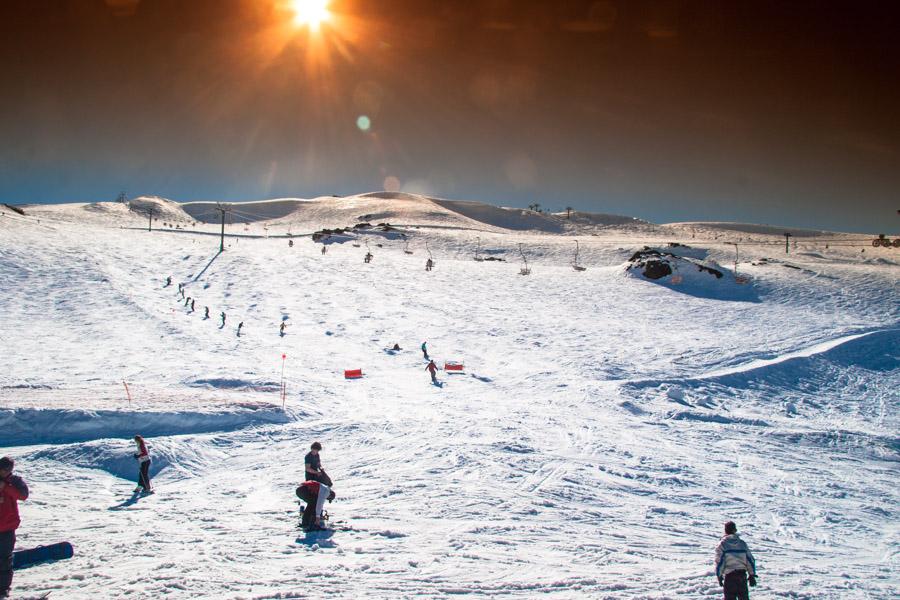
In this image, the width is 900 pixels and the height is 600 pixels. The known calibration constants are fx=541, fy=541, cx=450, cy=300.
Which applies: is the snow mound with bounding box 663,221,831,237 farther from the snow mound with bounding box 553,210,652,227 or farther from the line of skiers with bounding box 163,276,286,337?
the line of skiers with bounding box 163,276,286,337

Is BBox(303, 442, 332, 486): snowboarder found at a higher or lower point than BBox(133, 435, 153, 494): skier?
higher

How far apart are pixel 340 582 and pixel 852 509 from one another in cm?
1193

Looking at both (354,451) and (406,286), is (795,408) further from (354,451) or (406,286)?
(406,286)

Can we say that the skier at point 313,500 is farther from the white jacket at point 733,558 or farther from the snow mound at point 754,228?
the snow mound at point 754,228

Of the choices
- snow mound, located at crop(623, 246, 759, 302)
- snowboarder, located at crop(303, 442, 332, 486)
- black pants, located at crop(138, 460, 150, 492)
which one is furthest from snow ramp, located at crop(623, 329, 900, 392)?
black pants, located at crop(138, 460, 150, 492)

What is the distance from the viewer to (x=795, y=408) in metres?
21.2

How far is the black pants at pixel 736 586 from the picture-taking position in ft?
23.0

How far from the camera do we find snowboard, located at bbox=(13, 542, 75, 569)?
7.43 m

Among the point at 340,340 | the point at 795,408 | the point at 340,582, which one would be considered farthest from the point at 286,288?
the point at 340,582

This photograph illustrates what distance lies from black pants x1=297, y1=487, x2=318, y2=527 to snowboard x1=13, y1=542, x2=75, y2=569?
10.8 feet

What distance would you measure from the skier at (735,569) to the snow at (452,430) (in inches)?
29.5

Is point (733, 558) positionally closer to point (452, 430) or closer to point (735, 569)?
point (735, 569)

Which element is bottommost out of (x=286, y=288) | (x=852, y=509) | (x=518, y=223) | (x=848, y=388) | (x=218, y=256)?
(x=852, y=509)

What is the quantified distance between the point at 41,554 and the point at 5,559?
816 millimetres
